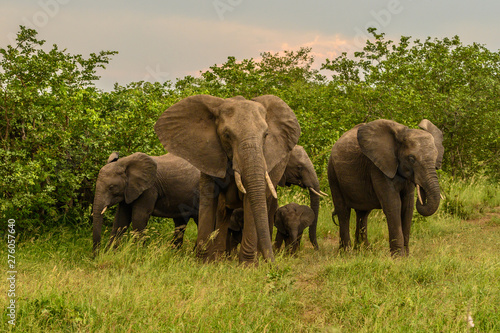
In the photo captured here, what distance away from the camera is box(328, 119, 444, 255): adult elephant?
7.40 metres

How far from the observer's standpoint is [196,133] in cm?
723

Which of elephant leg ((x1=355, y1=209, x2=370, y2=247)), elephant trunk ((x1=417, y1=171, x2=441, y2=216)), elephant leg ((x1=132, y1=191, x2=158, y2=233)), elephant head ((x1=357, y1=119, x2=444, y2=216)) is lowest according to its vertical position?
elephant leg ((x1=355, y1=209, x2=370, y2=247))

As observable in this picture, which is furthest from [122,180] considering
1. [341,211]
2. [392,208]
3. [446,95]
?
[446,95]

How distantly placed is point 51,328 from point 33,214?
5484 mm

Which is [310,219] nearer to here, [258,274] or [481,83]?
[258,274]

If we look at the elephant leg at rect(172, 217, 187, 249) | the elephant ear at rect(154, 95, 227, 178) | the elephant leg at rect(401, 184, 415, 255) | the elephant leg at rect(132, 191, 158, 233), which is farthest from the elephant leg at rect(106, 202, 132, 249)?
the elephant leg at rect(401, 184, 415, 255)

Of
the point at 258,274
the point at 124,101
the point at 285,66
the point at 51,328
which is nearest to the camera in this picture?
the point at 51,328

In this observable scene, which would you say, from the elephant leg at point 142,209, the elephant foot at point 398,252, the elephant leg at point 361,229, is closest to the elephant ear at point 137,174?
the elephant leg at point 142,209

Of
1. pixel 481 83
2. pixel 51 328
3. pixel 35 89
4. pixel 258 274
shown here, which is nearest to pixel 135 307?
pixel 51 328

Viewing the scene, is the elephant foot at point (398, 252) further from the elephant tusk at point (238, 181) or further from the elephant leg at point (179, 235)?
the elephant leg at point (179, 235)

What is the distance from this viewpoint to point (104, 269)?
6.48 meters

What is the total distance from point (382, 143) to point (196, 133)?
283 cm

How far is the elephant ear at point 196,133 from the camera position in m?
7.02

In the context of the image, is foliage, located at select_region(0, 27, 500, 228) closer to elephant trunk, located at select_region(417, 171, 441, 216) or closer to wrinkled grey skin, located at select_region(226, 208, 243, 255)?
wrinkled grey skin, located at select_region(226, 208, 243, 255)
